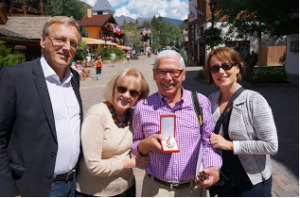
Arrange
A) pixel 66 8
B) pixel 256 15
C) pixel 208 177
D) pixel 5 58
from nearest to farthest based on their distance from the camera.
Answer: pixel 208 177
pixel 5 58
pixel 256 15
pixel 66 8

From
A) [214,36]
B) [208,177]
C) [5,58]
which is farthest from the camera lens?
[214,36]

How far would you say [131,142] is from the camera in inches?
89.9

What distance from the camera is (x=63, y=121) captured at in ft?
7.10

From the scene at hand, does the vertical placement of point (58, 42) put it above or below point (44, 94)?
above

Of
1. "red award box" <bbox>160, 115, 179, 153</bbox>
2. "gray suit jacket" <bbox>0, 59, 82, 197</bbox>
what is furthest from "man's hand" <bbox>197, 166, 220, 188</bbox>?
"gray suit jacket" <bbox>0, 59, 82, 197</bbox>

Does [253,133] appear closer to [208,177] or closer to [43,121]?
[208,177]

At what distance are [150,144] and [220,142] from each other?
1.69ft

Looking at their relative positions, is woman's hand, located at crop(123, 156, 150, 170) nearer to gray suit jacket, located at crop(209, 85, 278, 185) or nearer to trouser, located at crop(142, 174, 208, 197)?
trouser, located at crop(142, 174, 208, 197)

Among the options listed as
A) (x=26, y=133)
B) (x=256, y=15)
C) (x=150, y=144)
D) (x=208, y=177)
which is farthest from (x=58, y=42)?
(x=256, y=15)

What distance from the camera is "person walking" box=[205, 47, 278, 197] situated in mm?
2189

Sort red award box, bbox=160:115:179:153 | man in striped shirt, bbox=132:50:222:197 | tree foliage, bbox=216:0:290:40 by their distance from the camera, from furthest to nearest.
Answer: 1. tree foliage, bbox=216:0:290:40
2. man in striped shirt, bbox=132:50:222:197
3. red award box, bbox=160:115:179:153

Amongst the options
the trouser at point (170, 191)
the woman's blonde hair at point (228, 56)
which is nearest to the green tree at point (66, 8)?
the woman's blonde hair at point (228, 56)

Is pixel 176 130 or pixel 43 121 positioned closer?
pixel 43 121

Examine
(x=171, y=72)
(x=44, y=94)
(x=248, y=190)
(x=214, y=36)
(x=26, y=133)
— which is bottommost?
(x=248, y=190)
